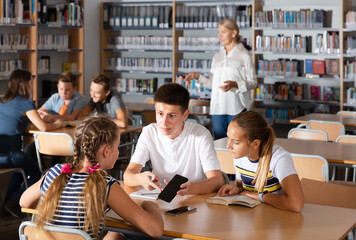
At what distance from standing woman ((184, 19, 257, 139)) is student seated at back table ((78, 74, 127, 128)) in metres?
0.90

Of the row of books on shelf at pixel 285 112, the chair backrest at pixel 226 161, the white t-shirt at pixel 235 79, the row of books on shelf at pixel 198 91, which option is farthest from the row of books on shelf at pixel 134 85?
the chair backrest at pixel 226 161

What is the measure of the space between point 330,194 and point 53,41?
6.45 meters

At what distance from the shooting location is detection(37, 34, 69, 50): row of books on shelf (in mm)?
8109

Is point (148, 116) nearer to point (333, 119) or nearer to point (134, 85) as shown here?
point (333, 119)

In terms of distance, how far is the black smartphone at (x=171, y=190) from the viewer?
2410 millimetres

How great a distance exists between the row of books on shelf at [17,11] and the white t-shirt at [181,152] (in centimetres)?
494

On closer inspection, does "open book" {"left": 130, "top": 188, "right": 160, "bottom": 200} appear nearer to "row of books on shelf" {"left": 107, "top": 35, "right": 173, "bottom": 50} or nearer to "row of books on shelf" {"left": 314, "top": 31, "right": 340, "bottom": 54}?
"row of books on shelf" {"left": 314, "top": 31, "right": 340, "bottom": 54}

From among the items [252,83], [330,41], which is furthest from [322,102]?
[252,83]

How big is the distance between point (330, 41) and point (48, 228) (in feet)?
21.6

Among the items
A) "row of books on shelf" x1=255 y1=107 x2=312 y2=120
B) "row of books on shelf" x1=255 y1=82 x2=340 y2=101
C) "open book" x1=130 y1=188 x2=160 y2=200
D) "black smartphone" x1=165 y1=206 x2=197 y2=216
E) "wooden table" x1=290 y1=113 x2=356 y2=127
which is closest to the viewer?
"black smartphone" x1=165 y1=206 x2=197 y2=216

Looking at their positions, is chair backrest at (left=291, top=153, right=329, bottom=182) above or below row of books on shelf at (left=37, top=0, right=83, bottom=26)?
below

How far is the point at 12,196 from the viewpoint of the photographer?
4.75 meters

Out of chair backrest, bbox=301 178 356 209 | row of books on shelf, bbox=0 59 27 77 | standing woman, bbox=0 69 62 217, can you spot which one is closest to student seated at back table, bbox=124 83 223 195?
chair backrest, bbox=301 178 356 209

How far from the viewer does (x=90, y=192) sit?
2020 mm
